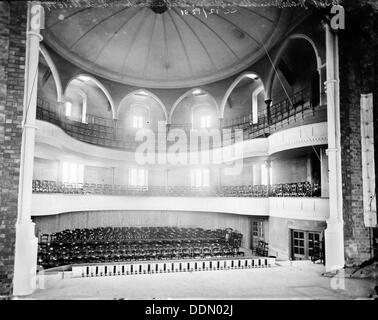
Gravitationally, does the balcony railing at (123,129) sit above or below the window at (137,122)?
below

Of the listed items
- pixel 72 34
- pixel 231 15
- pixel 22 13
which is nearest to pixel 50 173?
pixel 72 34

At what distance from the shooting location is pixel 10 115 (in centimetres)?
898

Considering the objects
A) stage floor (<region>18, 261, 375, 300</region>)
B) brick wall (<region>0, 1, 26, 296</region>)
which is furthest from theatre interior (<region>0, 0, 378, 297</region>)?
stage floor (<region>18, 261, 375, 300</region>)

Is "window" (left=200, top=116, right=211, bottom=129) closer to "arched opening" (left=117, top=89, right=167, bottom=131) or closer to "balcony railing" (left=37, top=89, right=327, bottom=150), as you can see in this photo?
"balcony railing" (left=37, top=89, right=327, bottom=150)

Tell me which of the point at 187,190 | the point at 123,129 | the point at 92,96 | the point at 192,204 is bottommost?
the point at 192,204

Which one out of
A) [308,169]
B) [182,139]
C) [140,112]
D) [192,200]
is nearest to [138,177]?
[182,139]

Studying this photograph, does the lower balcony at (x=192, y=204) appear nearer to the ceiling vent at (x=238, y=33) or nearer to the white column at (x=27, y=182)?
the white column at (x=27, y=182)

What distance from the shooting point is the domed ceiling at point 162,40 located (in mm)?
15727

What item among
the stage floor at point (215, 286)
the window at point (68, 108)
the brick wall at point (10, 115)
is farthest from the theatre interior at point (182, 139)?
the stage floor at point (215, 286)

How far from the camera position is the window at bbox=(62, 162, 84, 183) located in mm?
19531

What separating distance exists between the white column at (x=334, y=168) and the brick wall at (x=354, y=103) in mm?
193

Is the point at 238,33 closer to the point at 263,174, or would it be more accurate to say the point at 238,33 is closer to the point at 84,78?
the point at 263,174

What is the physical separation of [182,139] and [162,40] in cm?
676

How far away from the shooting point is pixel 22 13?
30.0ft
